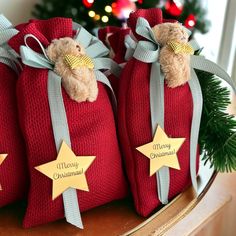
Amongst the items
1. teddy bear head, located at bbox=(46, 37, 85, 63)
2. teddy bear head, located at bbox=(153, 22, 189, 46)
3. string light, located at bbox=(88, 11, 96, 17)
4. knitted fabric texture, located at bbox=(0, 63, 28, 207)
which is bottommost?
knitted fabric texture, located at bbox=(0, 63, 28, 207)

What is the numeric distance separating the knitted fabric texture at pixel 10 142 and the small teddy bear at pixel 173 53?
21cm

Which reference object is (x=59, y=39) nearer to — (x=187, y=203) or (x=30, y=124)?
(x=30, y=124)

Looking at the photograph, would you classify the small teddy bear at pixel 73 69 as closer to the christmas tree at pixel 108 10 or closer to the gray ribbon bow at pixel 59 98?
the gray ribbon bow at pixel 59 98

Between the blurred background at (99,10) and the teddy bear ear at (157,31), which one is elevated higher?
the blurred background at (99,10)

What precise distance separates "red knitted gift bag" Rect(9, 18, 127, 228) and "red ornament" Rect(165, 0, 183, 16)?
2.31 ft

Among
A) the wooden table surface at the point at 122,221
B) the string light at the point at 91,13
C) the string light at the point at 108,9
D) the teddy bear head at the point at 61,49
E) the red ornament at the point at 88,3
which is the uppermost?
the red ornament at the point at 88,3

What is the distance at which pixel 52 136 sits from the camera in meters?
0.50

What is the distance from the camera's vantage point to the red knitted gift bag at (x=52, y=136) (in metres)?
0.49

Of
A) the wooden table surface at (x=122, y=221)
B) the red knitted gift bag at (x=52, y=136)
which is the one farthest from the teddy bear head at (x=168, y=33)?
the wooden table surface at (x=122, y=221)

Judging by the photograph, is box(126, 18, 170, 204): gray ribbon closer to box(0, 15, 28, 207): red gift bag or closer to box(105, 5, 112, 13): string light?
box(0, 15, 28, 207): red gift bag

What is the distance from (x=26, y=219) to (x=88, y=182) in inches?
3.9

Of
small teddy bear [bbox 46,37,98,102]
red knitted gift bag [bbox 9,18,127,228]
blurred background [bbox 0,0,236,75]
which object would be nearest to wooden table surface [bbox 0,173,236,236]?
red knitted gift bag [bbox 9,18,127,228]

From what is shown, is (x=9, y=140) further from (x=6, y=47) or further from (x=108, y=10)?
(x=108, y=10)

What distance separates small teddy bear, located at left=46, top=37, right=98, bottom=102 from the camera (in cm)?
49
